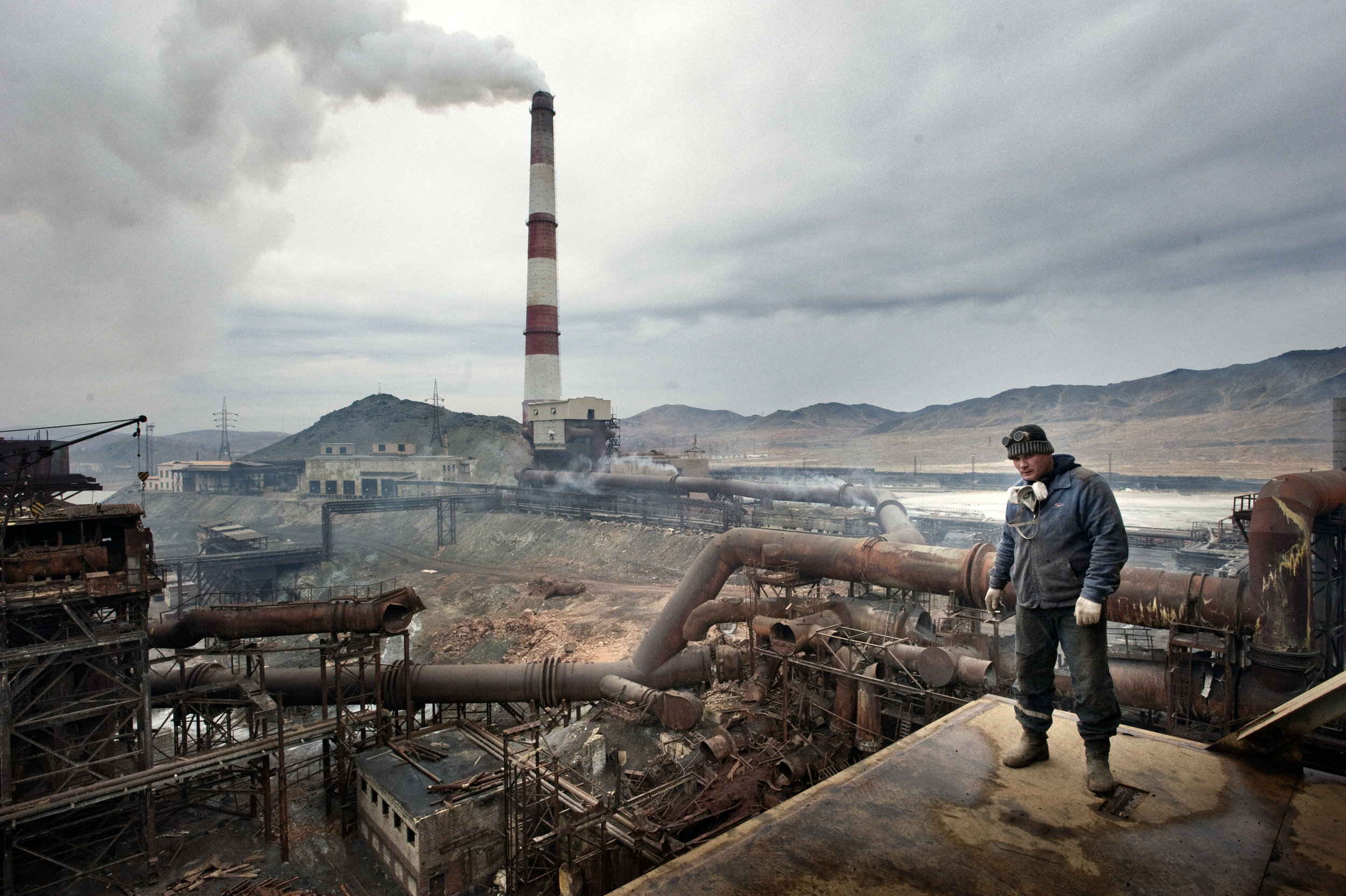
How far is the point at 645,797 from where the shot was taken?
9.57m

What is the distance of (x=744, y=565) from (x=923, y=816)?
11124 millimetres

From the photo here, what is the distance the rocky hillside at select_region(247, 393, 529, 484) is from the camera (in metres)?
64.9

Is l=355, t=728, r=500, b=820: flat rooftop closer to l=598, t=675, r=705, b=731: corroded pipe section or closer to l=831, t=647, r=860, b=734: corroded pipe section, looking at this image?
l=598, t=675, r=705, b=731: corroded pipe section

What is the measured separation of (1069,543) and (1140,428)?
358 ft

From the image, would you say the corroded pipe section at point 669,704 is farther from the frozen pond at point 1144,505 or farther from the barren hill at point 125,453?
the barren hill at point 125,453

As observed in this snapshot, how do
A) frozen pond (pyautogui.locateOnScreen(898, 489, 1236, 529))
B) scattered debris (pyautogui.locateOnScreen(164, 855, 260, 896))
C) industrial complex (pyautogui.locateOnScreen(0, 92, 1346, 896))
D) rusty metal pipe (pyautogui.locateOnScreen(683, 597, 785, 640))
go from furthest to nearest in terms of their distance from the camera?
frozen pond (pyautogui.locateOnScreen(898, 489, 1236, 529))
rusty metal pipe (pyautogui.locateOnScreen(683, 597, 785, 640))
scattered debris (pyautogui.locateOnScreen(164, 855, 260, 896))
industrial complex (pyautogui.locateOnScreen(0, 92, 1346, 896))

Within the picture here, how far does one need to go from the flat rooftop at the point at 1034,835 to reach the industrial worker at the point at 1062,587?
0.84ft

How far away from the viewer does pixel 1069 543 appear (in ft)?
10.9

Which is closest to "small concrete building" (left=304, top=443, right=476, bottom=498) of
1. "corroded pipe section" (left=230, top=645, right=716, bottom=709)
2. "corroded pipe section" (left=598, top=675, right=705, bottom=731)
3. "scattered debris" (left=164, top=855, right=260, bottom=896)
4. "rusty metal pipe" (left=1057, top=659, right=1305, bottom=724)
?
"corroded pipe section" (left=230, top=645, right=716, bottom=709)

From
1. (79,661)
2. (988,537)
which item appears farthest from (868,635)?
(988,537)

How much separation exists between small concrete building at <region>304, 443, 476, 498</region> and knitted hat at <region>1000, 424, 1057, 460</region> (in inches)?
2066

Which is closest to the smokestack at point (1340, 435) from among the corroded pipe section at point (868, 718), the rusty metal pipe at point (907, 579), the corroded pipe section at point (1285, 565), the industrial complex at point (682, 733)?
the industrial complex at point (682, 733)

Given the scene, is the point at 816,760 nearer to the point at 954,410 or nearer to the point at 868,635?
the point at 868,635

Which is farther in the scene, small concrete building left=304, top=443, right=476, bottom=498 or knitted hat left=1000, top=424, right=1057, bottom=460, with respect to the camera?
small concrete building left=304, top=443, right=476, bottom=498
